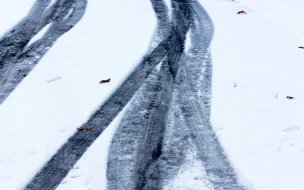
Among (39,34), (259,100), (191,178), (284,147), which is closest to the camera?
(191,178)

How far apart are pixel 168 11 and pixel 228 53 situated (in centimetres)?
180

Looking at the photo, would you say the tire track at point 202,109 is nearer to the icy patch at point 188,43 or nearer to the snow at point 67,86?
the icy patch at point 188,43

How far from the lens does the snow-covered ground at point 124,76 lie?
365cm

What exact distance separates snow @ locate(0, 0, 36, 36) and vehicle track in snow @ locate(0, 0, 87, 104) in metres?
0.09

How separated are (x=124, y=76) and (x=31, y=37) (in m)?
1.77

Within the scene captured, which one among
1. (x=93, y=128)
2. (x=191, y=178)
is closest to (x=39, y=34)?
(x=93, y=128)

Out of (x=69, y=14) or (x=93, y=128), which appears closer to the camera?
(x=93, y=128)

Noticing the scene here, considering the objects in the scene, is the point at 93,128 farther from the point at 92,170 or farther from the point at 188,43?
the point at 188,43

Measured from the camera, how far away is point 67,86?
4.87m

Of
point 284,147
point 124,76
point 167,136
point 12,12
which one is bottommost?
point 284,147

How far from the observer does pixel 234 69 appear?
5410 mm

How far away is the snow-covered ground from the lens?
12.0ft

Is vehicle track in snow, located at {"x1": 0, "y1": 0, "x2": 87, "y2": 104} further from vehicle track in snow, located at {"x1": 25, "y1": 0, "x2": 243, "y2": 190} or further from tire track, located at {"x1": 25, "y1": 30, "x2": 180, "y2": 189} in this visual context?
vehicle track in snow, located at {"x1": 25, "y1": 0, "x2": 243, "y2": 190}

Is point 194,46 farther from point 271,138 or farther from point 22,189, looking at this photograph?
point 22,189
